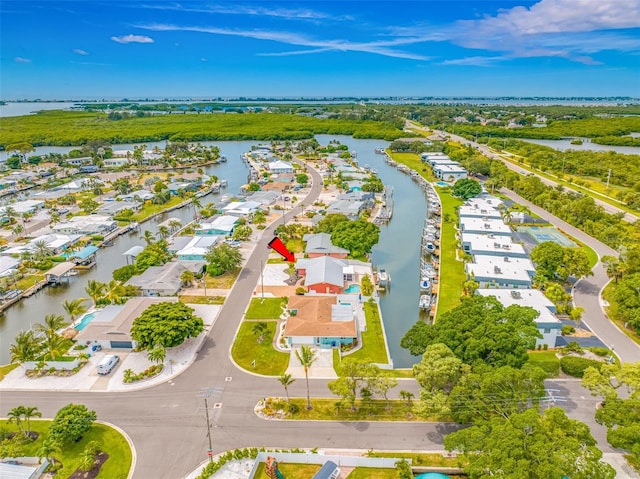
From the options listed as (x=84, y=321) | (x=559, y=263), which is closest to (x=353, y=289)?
(x=559, y=263)

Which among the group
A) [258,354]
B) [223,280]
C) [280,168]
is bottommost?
[258,354]

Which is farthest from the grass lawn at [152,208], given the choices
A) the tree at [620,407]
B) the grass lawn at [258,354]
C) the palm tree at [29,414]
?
the tree at [620,407]

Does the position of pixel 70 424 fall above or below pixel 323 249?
below

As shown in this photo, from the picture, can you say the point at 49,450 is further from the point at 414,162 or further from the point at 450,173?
the point at 414,162

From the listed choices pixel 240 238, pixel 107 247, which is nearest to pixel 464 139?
pixel 240 238

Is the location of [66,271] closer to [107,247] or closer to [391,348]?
[107,247]
